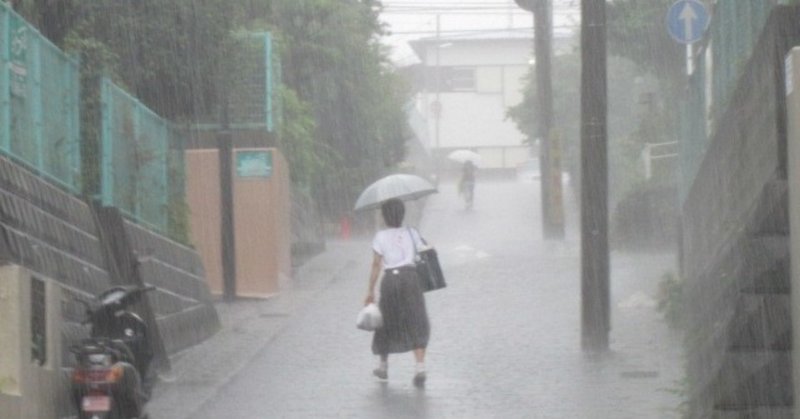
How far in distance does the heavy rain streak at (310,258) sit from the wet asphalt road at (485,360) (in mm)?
53

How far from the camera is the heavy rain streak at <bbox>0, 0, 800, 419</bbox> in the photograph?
31.2 feet

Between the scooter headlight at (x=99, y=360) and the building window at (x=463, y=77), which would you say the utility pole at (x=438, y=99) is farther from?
the scooter headlight at (x=99, y=360)

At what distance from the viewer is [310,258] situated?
27.5 m

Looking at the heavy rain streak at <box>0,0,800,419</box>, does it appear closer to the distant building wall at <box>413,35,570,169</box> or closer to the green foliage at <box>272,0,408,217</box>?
the green foliage at <box>272,0,408,217</box>

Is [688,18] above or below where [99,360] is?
above

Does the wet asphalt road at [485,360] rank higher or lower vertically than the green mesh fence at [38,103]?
lower

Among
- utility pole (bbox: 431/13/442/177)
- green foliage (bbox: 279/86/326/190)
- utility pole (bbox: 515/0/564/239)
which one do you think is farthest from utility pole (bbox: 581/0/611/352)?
utility pole (bbox: 431/13/442/177)

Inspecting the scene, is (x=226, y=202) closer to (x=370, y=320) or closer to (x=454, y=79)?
(x=370, y=320)

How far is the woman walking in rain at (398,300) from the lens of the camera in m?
13.3

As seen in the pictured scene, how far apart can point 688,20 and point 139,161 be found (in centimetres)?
715

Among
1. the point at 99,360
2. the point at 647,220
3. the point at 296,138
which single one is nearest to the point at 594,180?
the point at 99,360

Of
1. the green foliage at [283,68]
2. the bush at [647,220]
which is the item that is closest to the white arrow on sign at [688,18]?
the green foliage at [283,68]

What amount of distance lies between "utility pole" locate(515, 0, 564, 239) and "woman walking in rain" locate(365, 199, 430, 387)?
18.3 metres

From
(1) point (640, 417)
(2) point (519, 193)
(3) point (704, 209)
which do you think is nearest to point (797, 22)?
(1) point (640, 417)
